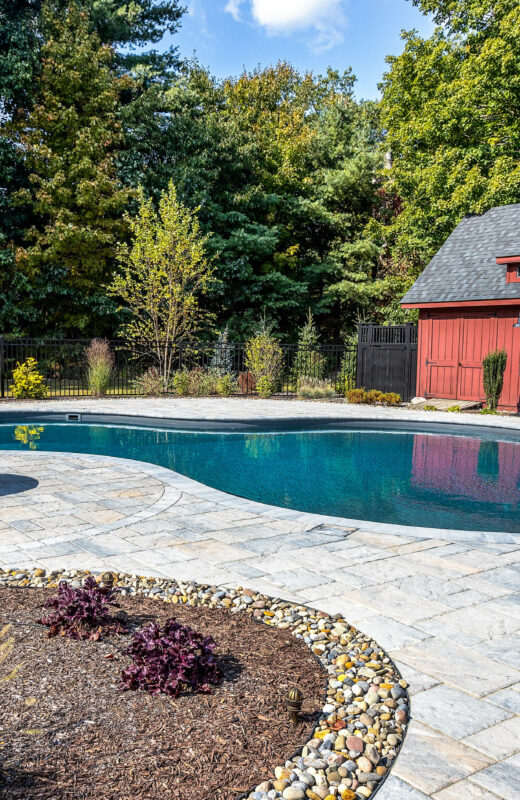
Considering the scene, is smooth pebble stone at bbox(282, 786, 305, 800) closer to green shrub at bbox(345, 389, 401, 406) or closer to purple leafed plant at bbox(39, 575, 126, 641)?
purple leafed plant at bbox(39, 575, 126, 641)

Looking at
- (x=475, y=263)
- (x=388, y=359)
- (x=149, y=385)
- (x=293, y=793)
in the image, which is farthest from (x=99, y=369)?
(x=293, y=793)

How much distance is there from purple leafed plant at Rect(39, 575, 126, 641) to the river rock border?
1.55ft

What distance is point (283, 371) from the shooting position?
1786 cm

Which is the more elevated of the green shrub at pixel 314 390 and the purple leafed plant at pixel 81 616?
the green shrub at pixel 314 390

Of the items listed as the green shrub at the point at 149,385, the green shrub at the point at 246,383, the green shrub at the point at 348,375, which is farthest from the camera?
the green shrub at the point at 348,375

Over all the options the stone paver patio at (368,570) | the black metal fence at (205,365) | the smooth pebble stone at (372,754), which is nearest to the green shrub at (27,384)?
the black metal fence at (205,365)

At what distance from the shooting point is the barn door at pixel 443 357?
1496 cm

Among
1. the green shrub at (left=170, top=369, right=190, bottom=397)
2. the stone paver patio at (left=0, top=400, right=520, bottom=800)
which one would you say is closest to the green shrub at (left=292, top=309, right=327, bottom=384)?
the green shrub at (left=170, top=369, right=190, bottom=397)

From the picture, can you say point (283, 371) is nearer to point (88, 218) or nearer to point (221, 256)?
point (221, 256)

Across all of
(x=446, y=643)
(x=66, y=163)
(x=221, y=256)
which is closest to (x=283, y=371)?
(x=221, y=256)

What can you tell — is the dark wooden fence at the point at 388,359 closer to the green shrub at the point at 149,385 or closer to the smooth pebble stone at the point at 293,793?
the green shrub at the point at 149,385

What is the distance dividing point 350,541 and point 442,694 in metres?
2.05

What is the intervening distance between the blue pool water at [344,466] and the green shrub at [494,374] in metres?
3.61

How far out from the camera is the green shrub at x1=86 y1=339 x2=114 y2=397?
15328mm
